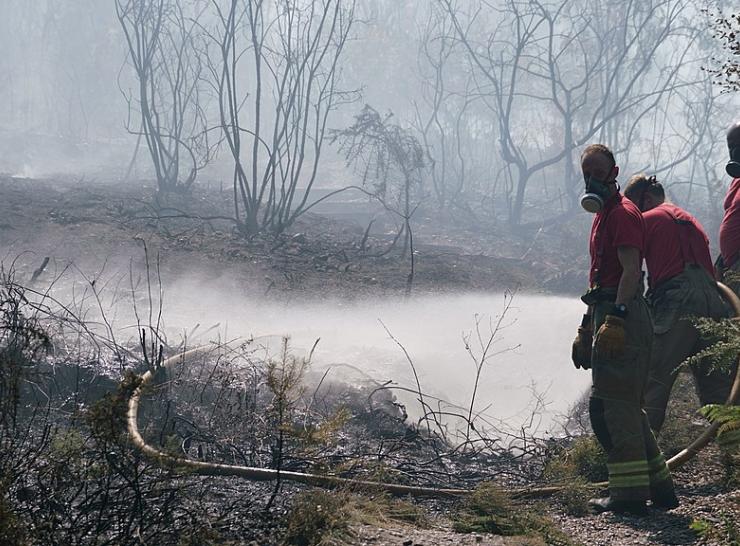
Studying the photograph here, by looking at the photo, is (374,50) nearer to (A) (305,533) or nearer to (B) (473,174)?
(B) (473,174)

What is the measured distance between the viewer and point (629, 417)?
4.27 meters

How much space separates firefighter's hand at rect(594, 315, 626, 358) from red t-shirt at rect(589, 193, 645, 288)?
1.03 feet

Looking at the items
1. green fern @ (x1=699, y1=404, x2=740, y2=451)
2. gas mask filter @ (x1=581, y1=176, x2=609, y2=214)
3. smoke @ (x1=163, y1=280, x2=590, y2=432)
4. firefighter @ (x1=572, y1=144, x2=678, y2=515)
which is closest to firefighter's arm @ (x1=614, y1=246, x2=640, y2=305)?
firefighter @ (x1=572, y1=144, x2=678, y2=515)

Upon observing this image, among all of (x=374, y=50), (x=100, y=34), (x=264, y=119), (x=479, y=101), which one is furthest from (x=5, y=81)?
(x=479, y=101)

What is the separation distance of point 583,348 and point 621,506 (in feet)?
2.95

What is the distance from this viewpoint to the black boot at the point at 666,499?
4.28 meters

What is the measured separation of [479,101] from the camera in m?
49.2

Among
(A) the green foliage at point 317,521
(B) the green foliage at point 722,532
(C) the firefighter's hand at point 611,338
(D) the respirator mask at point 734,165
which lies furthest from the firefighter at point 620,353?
(D) the respirator mask at point 734,165

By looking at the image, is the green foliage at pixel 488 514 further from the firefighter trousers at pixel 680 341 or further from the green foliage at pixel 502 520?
the firefighter trousers at pixel 680 341

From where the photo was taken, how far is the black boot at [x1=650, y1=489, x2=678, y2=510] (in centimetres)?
428

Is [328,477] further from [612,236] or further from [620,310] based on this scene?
[612,236]

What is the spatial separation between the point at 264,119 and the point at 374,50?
49.4ft

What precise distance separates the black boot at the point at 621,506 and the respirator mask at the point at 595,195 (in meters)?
1.59

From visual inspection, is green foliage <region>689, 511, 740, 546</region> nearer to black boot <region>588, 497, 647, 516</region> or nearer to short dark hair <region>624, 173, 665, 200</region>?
black boot <region>588, 497, 647, 516</region>
